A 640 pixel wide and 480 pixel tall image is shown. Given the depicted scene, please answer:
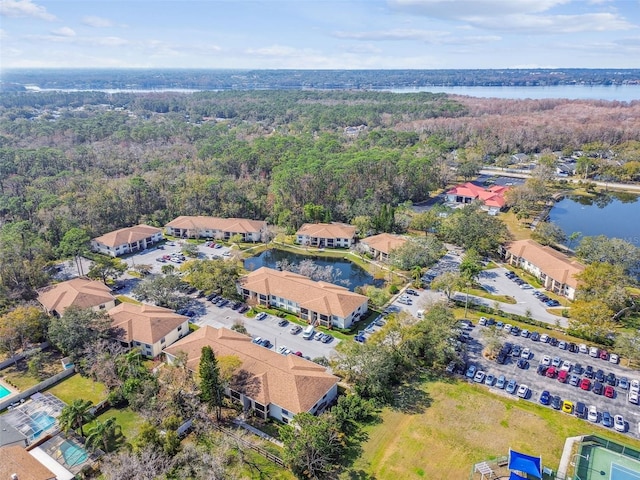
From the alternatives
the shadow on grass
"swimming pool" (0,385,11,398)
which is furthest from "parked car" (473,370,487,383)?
"swimming pool" (0,385,11,398)

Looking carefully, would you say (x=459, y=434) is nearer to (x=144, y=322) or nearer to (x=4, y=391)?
(x=144, y=322)

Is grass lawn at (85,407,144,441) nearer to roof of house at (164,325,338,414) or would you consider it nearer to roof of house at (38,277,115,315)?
roof of house at (164,325,338,414)

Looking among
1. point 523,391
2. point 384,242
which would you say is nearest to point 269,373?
point 523,391

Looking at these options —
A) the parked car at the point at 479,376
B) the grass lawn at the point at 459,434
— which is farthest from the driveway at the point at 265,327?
the parked car at the point at 479,376

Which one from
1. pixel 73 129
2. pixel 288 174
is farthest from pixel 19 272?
pixel 73 129

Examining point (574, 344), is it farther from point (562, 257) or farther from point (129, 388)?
point (129, 388)

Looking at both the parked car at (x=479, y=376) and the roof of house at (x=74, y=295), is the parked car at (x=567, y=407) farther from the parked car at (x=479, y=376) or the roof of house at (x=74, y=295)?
the roof of house at (x=74, y=295)

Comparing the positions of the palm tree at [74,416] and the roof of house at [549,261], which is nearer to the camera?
the palm tree at [74,416]

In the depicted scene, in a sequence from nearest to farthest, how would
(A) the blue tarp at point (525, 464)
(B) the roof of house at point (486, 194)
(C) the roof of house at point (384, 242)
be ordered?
(A) the blue tarp at point (525, 464)
(C) the roof of house at point (384, 242)
(B) the roof of house at point (486, 194)
